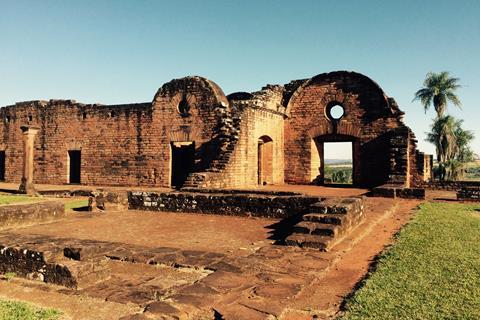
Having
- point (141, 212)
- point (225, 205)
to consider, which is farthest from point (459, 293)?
point (141, 212)

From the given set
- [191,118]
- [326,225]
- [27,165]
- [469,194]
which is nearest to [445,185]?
[469,194]

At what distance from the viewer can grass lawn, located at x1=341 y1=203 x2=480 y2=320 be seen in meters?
3.07

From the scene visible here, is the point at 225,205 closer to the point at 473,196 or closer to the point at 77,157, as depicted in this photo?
the point at 473,196

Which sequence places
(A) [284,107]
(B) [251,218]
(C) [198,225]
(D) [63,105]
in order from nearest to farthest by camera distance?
1. (C) [198,225]
2. (B) [251,218]
3. (A) [284,107]
4. (D) [63,105]

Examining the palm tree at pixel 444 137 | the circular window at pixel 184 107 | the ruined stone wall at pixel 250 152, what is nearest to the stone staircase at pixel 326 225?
the ruined stone wall at pixel 250 152

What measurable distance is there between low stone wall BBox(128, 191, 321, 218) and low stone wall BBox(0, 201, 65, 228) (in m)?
1.97

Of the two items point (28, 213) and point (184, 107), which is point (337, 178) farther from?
point (28, 213)

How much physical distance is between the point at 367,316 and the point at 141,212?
709cm

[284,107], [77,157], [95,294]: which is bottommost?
[95,294]

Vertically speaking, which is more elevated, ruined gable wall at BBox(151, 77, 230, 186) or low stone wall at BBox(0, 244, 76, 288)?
ruined gable wall at BBox(151, 77, 230, 186)

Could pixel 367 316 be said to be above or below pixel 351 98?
below

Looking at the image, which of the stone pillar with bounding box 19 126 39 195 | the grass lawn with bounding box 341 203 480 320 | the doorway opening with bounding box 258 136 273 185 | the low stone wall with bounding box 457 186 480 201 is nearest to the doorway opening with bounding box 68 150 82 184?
the stone pillar with bounding box 19 126 39 195

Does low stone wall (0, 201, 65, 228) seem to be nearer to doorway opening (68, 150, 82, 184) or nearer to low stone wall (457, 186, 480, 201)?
low stone wall (457, 186, 480, 201)

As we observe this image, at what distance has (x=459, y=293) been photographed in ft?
11.4
